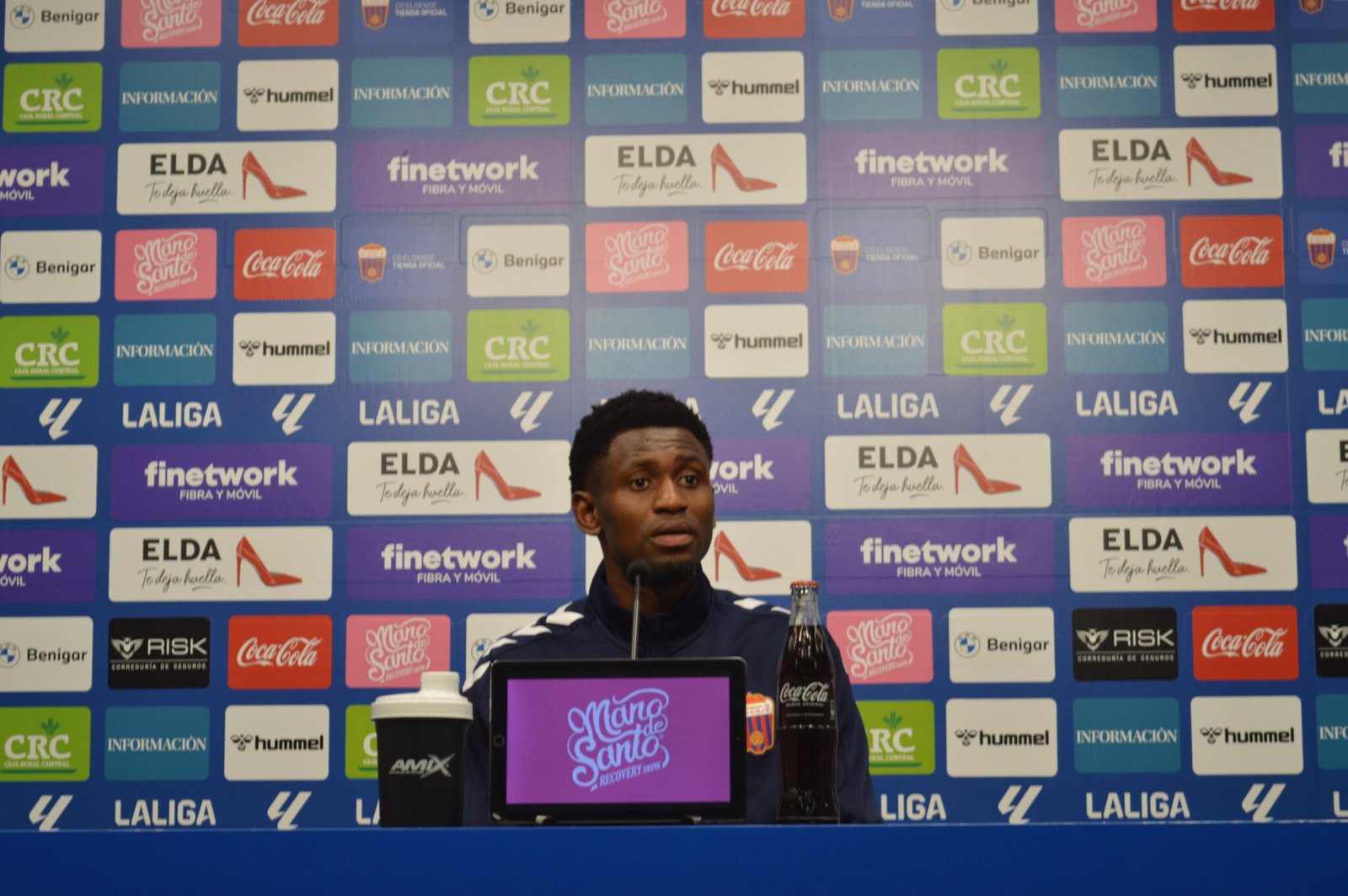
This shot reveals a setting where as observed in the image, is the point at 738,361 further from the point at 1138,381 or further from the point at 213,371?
the point at 213,371

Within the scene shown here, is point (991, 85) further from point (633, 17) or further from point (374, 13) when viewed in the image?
point (374, 13)

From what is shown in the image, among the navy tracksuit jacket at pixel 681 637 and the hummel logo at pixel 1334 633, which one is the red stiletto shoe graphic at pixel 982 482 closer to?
the hummel logo at pixel 1334 633

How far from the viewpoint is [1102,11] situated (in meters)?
3.27

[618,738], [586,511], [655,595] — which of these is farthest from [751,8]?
[618,738]

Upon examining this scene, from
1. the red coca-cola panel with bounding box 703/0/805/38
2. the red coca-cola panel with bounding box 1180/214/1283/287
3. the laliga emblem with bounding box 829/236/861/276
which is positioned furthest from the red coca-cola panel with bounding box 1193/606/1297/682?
the red coca-cola panel with bounding box 703/0/805/38

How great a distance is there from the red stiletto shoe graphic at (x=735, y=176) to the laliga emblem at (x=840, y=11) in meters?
0.40

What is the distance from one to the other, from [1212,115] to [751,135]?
1056 mm

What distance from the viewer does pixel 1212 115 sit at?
323 cm

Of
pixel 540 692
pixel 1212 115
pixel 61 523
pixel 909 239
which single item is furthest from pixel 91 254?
pixel 1212 115

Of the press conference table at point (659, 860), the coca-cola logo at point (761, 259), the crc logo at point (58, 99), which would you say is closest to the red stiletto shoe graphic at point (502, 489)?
the coca-cola logo at point (761, 259)

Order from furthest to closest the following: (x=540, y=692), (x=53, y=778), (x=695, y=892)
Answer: (x=53, y=778)
(x=540, y=692)
(x=695, y=892)

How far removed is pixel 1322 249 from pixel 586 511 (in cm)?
199

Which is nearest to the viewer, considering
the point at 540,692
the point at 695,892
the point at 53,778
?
the point at 695,892

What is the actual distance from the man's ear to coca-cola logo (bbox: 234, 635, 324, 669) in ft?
3.95
